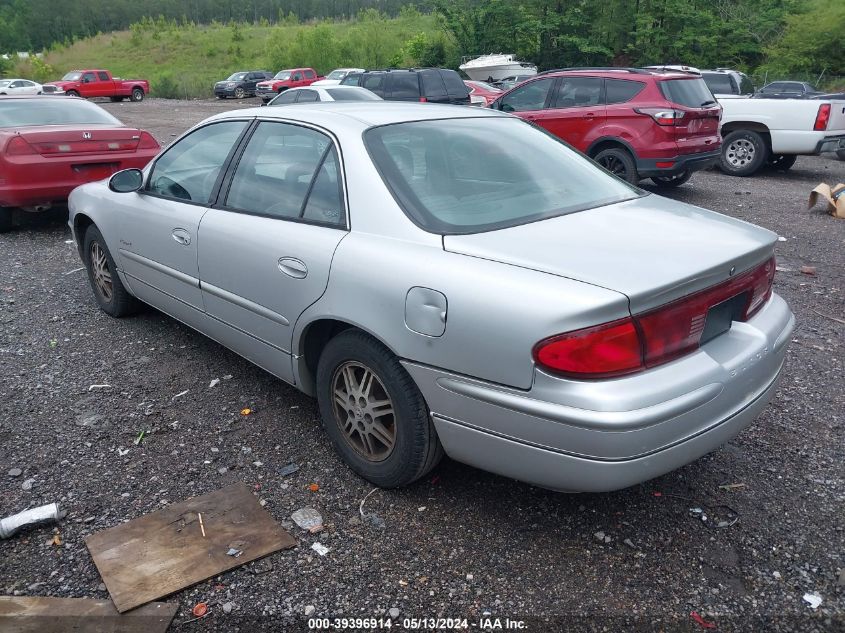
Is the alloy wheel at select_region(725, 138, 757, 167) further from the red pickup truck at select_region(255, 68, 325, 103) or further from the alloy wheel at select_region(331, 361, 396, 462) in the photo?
the red pickup truck at select_region(255, 68, 325, 103)

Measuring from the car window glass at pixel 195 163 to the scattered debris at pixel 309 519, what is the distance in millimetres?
1899

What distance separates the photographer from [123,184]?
179 inches

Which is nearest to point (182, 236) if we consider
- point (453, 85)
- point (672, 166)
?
point (672, 166)

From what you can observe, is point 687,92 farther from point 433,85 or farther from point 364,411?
point 364,411

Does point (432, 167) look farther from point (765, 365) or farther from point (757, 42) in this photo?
point (757, 42)

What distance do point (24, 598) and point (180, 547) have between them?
0.56m

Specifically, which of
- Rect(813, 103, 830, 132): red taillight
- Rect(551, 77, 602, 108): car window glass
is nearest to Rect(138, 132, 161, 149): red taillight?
Rect(551, 77, 602, 108): car window glass

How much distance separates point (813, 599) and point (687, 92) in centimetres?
861

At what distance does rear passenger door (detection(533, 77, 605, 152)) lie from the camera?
32.9 ft

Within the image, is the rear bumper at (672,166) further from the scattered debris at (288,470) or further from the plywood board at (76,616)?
the plywood board at (76,616)

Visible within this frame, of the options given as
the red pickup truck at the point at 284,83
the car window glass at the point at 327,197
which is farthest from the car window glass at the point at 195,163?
the red pickup truck at the point at 284,83

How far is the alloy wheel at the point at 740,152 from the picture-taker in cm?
A: 1187

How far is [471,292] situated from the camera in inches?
98.9

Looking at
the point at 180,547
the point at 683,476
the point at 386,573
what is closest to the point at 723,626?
the point at 683,476
